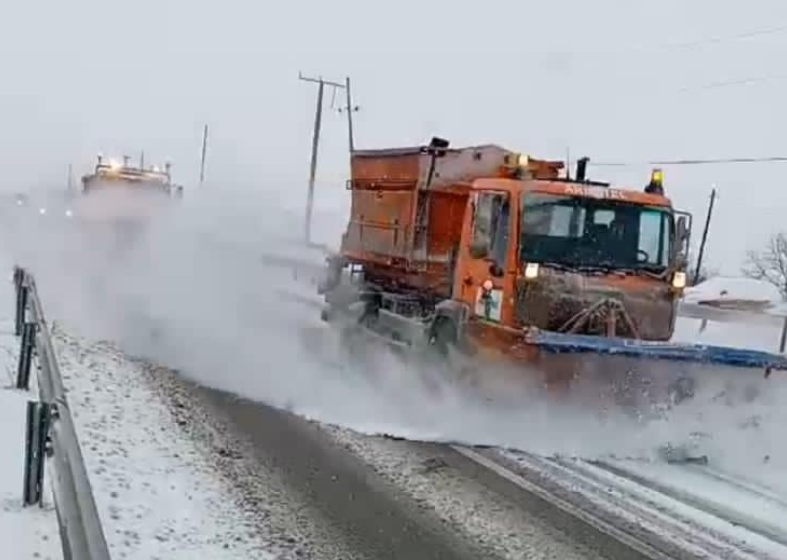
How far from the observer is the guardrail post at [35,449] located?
527 centimetres

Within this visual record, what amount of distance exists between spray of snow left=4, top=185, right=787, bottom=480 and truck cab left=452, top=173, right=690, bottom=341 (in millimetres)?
971

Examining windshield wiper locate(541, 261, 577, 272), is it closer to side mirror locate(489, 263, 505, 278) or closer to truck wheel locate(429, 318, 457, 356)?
side mirror locate(489, 263, 505, 278)

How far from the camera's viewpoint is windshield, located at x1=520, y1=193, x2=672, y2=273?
32.6ft

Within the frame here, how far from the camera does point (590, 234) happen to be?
32.9ft

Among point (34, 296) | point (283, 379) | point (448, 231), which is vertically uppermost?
point (448, 231)

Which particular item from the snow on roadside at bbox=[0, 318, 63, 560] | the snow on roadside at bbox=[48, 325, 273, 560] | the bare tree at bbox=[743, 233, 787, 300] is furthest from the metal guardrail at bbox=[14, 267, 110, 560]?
the bare tree at bbox=[743, 233, 787, 300]

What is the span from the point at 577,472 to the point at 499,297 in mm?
2306

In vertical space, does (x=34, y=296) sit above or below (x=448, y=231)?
below

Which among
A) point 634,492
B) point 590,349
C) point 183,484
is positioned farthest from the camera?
point 590,349

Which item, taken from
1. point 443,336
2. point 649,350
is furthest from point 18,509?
point 443,336

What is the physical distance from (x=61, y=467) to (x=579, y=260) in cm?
664

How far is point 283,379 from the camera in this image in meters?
11.9

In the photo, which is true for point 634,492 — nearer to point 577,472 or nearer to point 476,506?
point 577,472

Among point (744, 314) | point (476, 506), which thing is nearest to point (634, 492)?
point (476, 506)
